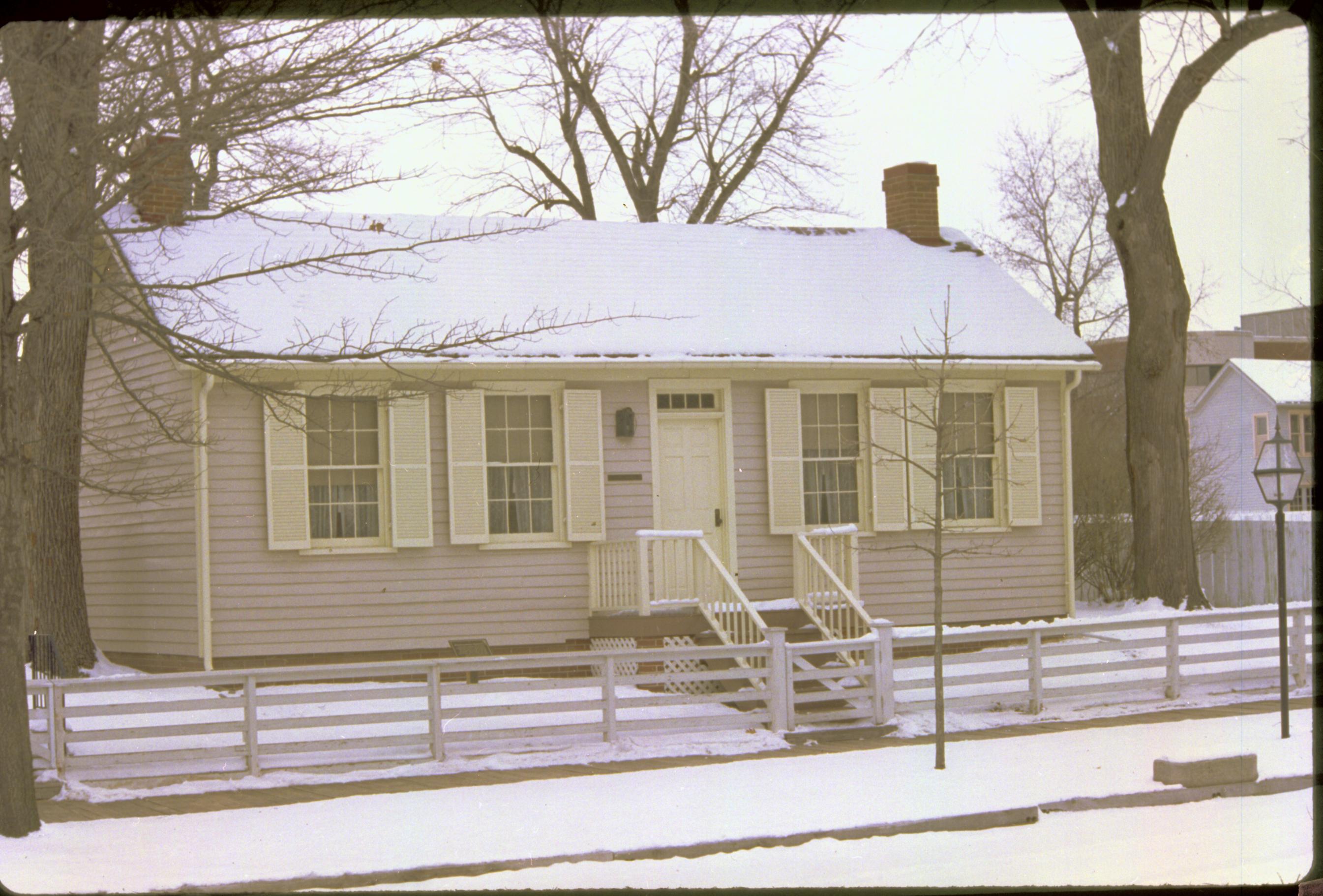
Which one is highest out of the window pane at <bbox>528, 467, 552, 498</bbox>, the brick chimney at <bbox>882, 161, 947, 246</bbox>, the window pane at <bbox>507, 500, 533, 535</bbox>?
the brick chimney at <bbox>882, 161, 947, 246</bbox>

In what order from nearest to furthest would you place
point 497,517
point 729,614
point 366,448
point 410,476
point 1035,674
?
point 1035,674
point 729,614
point 410,476
point 366,448
point 497,517

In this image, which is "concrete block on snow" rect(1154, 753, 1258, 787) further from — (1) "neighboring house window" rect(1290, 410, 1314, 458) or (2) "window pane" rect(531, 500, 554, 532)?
(1) "neighboring house window" rect(1290, 410, 1314, 458)

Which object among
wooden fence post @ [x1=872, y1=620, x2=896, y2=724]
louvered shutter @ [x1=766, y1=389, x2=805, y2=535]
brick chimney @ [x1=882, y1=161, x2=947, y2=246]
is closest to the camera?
wooden fence post @ [x1=872, y1=620, x2=896, y2=724]

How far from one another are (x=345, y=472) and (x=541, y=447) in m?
2.06

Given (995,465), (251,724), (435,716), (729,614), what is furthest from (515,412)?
(995,465)

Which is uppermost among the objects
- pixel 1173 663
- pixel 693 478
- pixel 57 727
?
pixel 693 478

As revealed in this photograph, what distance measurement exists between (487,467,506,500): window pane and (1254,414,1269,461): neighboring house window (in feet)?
90.6

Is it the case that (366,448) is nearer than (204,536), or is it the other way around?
(204,536)

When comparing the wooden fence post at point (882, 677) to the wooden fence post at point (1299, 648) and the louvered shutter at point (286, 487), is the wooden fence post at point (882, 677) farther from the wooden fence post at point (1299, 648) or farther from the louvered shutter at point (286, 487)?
the louvered shutter at point (286, 487)

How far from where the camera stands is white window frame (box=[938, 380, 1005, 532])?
53.2 feet

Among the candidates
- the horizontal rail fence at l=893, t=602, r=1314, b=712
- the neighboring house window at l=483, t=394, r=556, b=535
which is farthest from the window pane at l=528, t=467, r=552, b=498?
the horizontal rail fence at l=893, t=602, r=1314, b=712

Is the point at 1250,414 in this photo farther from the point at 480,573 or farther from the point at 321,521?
the point at 321,521

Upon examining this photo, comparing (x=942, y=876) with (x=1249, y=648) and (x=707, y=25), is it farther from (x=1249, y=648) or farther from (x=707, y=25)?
(x=707, y=25)

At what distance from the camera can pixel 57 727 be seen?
10.2 meters
